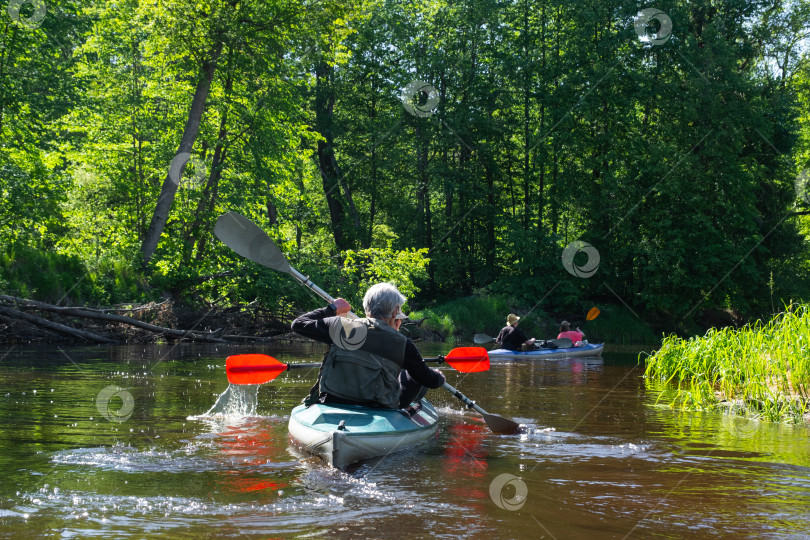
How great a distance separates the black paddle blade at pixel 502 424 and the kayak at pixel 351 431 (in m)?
0.98

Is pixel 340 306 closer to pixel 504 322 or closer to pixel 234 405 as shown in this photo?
pixel 234 405

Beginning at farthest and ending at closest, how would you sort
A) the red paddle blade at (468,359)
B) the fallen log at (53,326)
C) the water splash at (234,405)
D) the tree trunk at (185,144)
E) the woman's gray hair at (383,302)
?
the tree trunk at (185,144) → the fallen log at (53,326) → the water splash at (234,405) → the red paddle blade at (468,359) → the woman's gray hair at (383,302)

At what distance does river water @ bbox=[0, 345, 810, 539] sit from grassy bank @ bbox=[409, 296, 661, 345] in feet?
49.3

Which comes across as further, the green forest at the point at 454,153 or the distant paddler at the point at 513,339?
the green forest at the point at 454,153

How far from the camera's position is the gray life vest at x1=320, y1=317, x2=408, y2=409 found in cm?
584

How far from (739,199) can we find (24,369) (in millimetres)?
25014

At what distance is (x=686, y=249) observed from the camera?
28.2 meters

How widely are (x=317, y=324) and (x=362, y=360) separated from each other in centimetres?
46

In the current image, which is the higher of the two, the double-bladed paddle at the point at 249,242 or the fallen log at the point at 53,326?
the double-bladed paddle at the point at 249,242

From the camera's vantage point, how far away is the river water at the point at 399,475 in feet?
13.1

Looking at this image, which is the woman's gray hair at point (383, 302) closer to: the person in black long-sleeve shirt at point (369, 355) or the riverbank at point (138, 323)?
the person in black long-sleeve shirt at point (369, 355)

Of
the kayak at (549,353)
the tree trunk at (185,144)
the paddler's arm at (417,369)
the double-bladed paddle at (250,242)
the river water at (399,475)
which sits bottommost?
the river water at (399,475)

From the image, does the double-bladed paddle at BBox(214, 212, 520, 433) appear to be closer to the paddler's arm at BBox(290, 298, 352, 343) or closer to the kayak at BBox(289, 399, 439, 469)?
the paddler's arm at BBox(290, 298, 352, 343)

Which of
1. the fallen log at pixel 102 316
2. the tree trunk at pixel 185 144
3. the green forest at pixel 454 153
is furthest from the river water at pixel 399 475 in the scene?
the green forest at pixel 454 153
